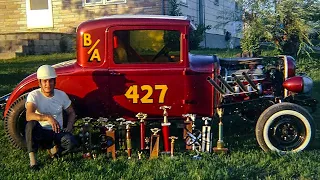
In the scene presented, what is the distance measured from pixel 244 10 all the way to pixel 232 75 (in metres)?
6.56

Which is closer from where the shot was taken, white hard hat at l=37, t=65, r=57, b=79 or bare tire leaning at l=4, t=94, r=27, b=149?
white hard hat at l=37, t=65, r=57, b=79

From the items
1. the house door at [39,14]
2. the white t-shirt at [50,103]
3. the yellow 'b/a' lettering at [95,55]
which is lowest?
the white t-shirt at [50,103]

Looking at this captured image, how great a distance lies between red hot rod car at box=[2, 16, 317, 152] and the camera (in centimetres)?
616

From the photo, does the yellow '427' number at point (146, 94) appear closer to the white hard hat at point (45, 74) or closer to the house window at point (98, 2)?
the white hard hat at point (45, 74)

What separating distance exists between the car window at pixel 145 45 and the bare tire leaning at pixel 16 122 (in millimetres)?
1377

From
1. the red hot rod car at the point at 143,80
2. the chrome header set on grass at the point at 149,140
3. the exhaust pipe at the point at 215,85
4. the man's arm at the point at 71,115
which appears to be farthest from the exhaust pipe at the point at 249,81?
the man's arm at the point at 71,115

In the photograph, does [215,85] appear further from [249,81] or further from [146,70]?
[146,70]

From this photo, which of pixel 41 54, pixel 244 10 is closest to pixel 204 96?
pixel 244 10

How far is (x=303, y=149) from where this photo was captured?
5.84 metres

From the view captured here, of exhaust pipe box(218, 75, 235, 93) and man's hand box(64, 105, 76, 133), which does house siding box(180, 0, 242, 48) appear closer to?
exhaust pipe box(218, 75, 235, 93)

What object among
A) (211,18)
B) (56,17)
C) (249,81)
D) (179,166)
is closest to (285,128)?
(249,81)

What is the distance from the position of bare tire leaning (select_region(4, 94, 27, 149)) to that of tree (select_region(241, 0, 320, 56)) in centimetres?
720

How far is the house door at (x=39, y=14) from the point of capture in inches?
702

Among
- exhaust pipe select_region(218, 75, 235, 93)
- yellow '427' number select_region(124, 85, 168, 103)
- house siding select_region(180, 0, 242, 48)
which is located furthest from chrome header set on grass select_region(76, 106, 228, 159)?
house siding select_region(180, 0, 242, 48)
